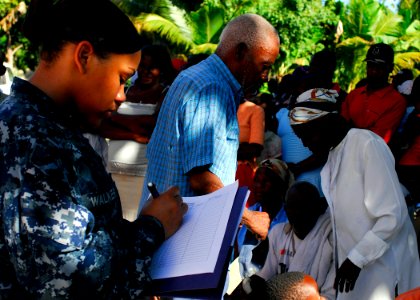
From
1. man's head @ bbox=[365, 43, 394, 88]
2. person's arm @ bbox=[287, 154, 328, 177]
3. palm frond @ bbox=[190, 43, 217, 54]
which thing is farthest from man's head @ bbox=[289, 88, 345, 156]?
palm frond @ bbox=[190, 43, 217, 54]

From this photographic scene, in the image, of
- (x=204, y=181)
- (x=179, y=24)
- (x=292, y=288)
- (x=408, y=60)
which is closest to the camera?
(x=292, y=288)

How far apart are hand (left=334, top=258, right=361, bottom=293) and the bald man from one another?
47cm

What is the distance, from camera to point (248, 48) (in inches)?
114

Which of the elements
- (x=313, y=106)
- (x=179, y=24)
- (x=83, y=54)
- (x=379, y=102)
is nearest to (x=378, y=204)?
(x=313, y=106)

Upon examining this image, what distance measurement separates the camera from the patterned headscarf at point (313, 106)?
10.5ft

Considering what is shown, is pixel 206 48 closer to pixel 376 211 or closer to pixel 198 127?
pixel 376 211

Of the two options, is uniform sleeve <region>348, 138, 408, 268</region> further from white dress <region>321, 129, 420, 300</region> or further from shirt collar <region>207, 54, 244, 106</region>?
shirt collar <region>207, 54, 244, 106</region>

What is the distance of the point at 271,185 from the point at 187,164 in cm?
206

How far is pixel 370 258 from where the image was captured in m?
2.92

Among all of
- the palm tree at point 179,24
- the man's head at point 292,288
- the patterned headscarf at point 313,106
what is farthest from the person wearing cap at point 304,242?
the palm tree at point 179,24

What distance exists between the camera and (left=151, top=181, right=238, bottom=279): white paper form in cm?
159

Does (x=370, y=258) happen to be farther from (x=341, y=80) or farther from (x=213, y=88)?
(x=341, y=80)

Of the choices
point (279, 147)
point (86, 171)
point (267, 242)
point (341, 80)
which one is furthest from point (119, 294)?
point (341, 80)

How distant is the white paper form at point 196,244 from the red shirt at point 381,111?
3.82m
